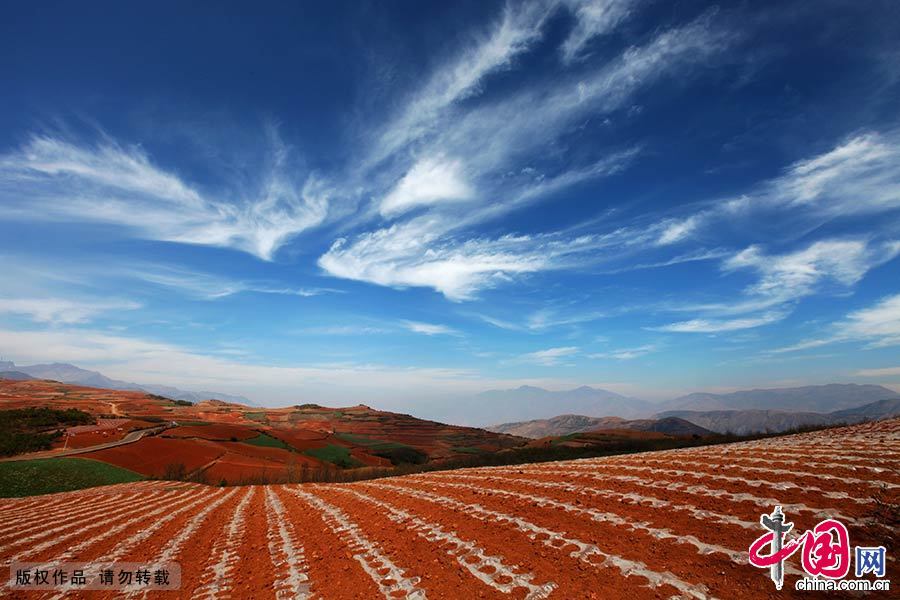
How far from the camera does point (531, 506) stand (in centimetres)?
1420

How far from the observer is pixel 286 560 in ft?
37.3

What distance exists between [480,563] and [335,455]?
6982 centimetres

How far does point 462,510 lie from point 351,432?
103 metres

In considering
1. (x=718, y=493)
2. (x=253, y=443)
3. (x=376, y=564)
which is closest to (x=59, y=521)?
(x=376, y=564)

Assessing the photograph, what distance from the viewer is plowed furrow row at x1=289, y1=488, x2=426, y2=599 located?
850 cm

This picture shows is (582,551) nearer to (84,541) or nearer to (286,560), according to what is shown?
(286,560)

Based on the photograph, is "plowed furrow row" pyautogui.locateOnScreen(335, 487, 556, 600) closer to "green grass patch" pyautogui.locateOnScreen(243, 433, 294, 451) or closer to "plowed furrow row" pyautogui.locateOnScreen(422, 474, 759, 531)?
"plowed furrow row" pyautogui.locateOnScreen(422, 474, 759, 531)

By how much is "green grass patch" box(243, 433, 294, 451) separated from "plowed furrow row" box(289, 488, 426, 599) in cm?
6437

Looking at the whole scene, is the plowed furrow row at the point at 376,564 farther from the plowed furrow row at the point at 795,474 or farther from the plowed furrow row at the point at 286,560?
the plowed furrow row at the point at 795,474

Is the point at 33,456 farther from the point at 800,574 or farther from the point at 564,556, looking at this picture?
the point at 800,574

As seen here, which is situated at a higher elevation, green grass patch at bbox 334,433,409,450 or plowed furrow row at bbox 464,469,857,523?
plowed furrow row at bbox 464,469,857,523

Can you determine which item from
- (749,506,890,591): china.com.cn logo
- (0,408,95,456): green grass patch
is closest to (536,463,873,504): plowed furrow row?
(749,506,890,591): china.com.cn logo

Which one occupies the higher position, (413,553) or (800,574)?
(800,574)

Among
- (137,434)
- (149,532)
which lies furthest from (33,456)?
(149,532)
